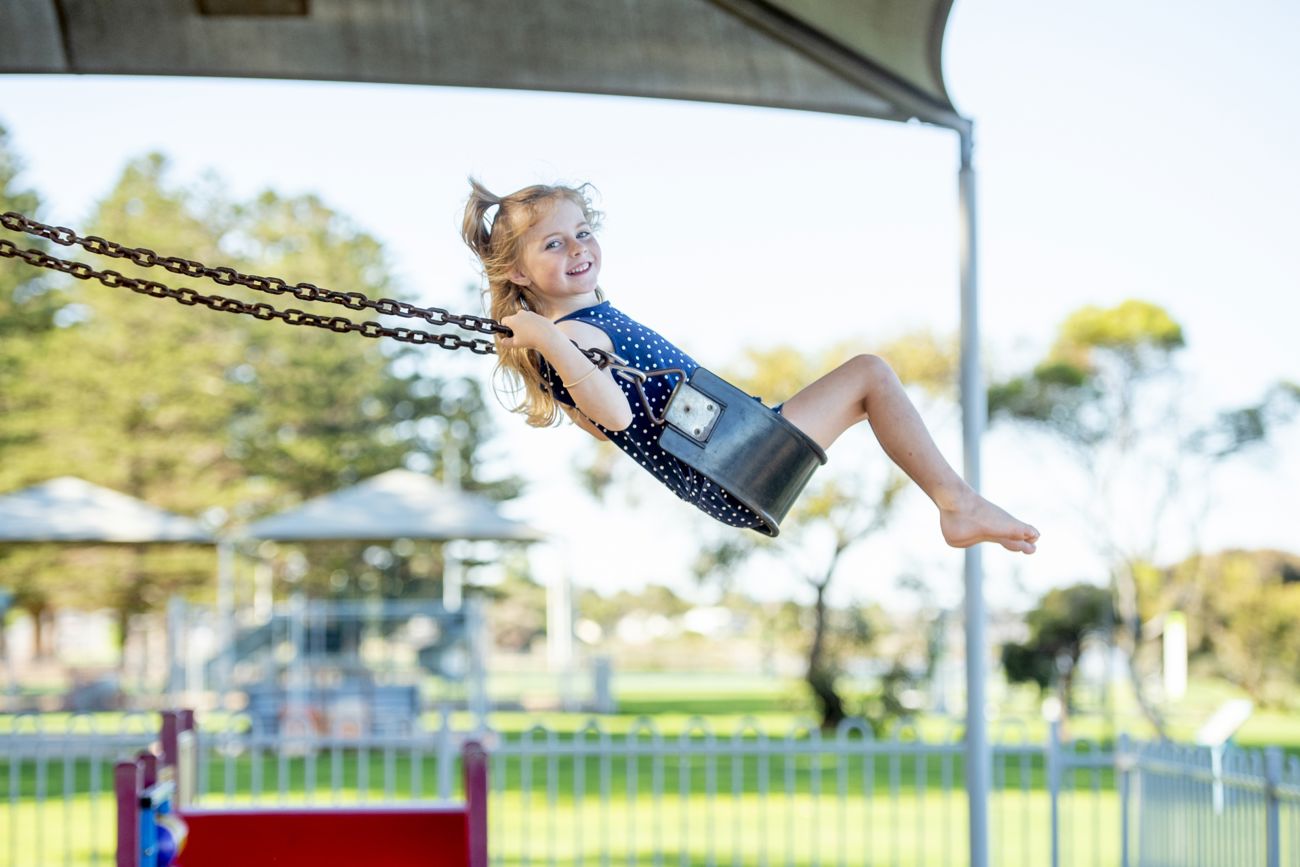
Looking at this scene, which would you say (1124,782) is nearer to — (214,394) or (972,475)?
(972,475)

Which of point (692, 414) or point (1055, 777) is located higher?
point (692, 414)

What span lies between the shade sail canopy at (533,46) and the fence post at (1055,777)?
356 centimetres

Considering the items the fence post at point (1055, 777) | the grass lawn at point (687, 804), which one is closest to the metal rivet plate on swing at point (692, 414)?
the grass lawn at point (687, 804)

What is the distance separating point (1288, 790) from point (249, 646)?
37.6 ft

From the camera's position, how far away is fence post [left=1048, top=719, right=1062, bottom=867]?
6.93 metres

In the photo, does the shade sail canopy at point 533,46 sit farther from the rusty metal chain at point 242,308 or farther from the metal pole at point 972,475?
the rusty metal chain at point 242,308

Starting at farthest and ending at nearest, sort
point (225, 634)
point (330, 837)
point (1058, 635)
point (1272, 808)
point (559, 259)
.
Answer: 1. point (1058, 635)
2. point (225, 634)
3. point (1272, 808)
4. point (330, 837)
5. point (559, 259)

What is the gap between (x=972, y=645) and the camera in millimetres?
5230

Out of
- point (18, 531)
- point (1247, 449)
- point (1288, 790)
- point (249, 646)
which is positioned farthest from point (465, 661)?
point (1247, 449)

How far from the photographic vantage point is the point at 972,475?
16.9 ft

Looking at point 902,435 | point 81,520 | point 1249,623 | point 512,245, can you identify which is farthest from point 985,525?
point 1249,623

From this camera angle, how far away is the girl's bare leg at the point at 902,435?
3197 mm

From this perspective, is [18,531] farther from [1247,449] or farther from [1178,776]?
[1247,449]

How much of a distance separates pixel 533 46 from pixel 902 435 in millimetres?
2681
